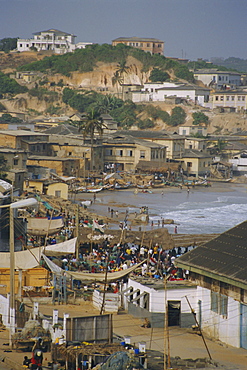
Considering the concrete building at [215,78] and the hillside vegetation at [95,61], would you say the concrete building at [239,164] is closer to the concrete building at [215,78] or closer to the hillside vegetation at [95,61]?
the hillside vegetation at [95,61]

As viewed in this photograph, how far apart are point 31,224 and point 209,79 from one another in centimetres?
10032

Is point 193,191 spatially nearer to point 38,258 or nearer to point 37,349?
point 38,258

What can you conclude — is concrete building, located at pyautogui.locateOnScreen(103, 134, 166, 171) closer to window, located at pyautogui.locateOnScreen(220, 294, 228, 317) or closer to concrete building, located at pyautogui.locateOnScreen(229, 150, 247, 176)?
concrete building, located at pyautogui.locateOnScreen(229, 150, 247, 176)

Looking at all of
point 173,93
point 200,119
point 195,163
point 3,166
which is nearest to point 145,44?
point 173,93

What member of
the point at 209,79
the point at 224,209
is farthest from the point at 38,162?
the point at 209,79

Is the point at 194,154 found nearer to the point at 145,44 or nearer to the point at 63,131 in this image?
the point at 63,131

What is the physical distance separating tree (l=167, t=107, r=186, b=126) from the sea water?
42.4 metres

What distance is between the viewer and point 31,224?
106ft

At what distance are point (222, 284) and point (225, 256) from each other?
2.40ft

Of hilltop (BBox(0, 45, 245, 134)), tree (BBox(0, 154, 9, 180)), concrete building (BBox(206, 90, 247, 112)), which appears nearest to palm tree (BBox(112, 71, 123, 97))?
hilltop (BBox(0, 45, 245, 134))

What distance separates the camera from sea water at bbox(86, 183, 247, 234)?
42.0m

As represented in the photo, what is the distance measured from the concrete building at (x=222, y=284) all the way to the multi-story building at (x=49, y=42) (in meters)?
129

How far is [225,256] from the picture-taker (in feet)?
54.9

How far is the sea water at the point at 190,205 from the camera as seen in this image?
42.0 m
